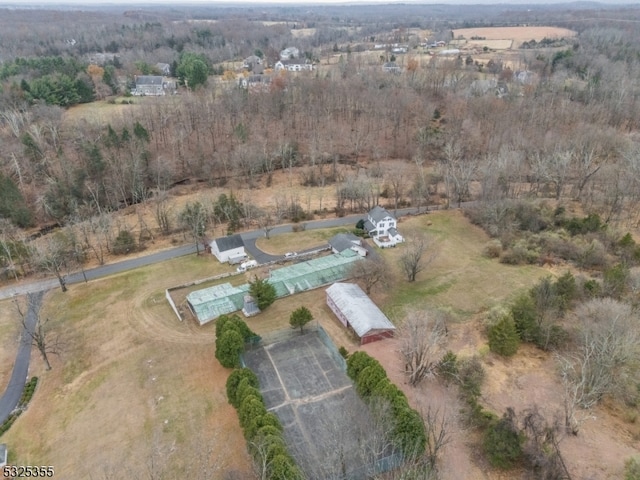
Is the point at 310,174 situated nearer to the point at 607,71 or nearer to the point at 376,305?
the point at 376,305

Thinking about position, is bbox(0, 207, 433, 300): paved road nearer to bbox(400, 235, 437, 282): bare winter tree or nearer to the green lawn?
the green lawn

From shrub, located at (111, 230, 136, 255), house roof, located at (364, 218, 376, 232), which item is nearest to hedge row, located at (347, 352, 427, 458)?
house roof, located at (364, 218, 376, 232)

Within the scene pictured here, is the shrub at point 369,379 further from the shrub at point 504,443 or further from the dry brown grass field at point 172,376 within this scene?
the shrub at point 504,443

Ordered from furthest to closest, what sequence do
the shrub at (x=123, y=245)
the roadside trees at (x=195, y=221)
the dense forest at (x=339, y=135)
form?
the dense forest at (x=339, y=135) < the shrub at (x=123, y=245) < the roadside trees at (x=195, y=221)

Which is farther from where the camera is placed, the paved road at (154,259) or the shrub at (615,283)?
the paved road at (154,259)

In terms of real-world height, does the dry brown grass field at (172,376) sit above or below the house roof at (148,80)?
below

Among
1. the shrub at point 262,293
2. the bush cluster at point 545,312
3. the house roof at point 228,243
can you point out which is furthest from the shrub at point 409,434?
the house roof at point 228,243

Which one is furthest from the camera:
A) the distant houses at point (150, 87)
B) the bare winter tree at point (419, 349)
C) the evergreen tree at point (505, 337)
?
the distant houses at point (150, 87)
